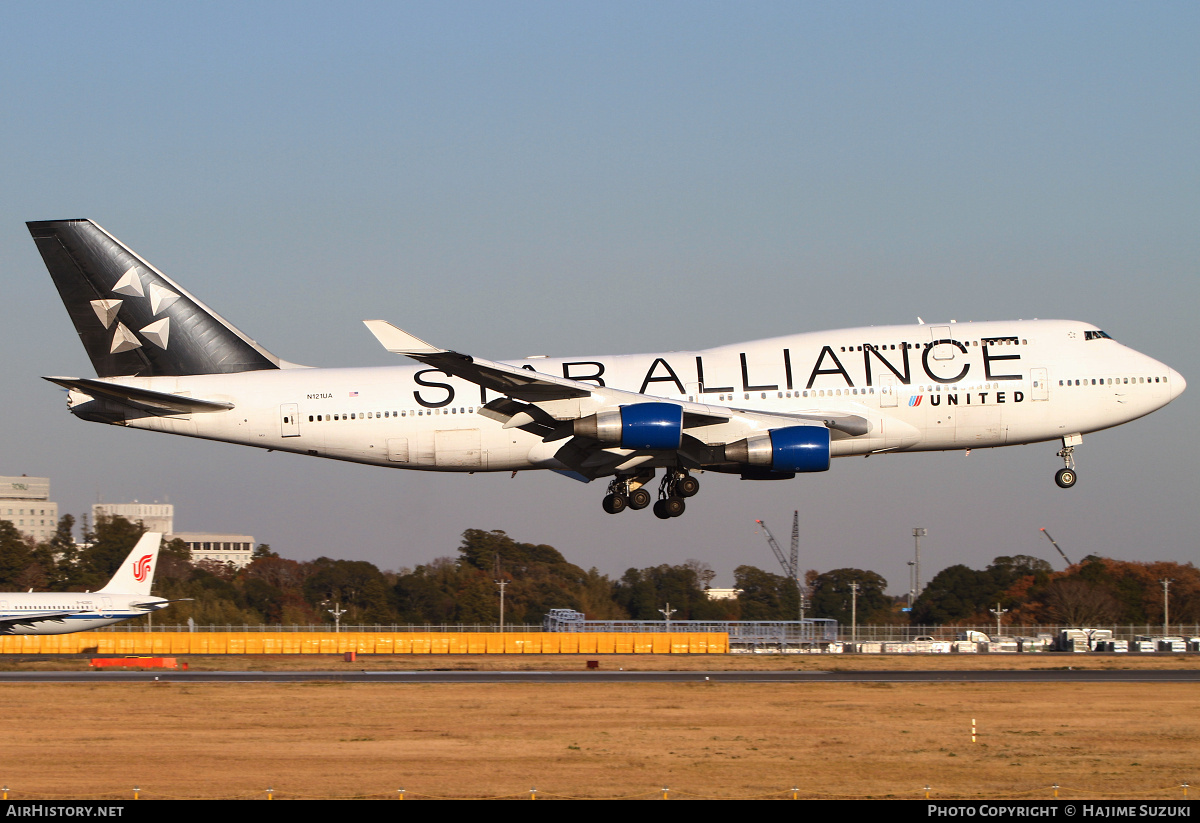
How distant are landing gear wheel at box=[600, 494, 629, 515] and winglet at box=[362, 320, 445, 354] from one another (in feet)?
30.3

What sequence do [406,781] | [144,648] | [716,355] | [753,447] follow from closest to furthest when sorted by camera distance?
[406,781] → [753,447] → [716,355] → [144,648]

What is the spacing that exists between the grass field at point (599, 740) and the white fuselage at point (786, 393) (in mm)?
7567

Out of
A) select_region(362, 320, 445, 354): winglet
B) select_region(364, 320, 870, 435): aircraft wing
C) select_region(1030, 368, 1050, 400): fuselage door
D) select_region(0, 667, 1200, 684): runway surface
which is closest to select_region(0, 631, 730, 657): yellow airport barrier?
select_region(0, 667, 1200, 684): runway surface

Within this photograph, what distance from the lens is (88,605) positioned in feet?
195

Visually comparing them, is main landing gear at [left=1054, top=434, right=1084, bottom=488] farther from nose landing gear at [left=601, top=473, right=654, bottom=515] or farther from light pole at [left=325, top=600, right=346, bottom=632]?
light pole at [left=325, top=600, right=346, bottom=632]

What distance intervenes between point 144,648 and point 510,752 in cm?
4344

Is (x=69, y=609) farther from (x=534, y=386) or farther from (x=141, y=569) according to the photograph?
(x=534, y=386)

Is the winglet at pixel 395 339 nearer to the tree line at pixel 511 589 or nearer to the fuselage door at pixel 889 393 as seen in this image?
the fuselage door at pixel 889 393

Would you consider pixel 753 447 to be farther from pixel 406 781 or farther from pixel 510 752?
pixel 406 781

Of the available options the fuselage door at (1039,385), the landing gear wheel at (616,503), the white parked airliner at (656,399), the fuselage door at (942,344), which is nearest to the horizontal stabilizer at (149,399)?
the white parked airliner at (656,399)

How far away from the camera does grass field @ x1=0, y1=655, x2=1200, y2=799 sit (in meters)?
24.8

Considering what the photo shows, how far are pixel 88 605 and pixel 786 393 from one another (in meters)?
39.9

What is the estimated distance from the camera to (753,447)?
33844 millimetres
